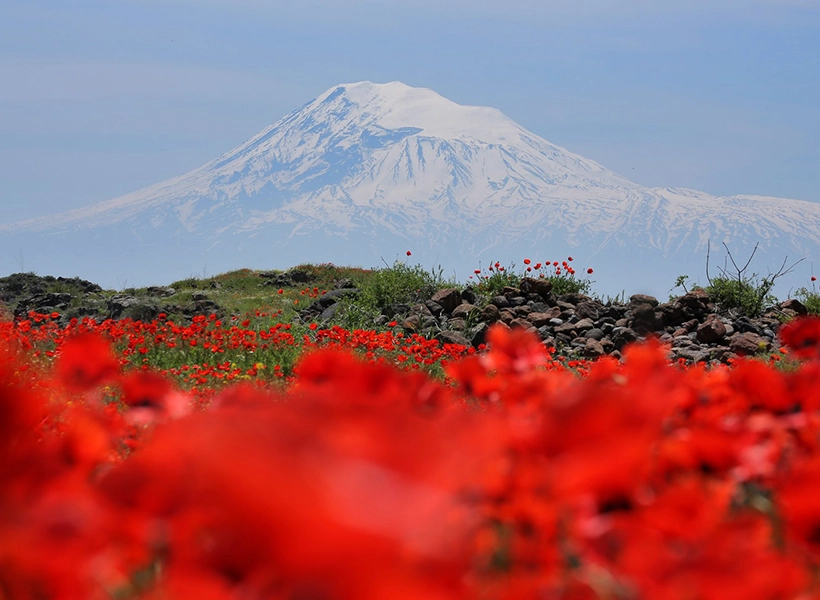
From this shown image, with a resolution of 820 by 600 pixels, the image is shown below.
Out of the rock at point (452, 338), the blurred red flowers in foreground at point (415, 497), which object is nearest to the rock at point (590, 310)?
the rock at point (452, 338)

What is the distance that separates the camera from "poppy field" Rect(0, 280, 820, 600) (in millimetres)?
609

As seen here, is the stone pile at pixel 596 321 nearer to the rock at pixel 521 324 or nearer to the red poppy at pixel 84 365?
the rock at pixel 521 324

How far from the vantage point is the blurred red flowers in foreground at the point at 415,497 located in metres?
0.61

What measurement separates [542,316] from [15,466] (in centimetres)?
998

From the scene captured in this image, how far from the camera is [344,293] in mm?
12742

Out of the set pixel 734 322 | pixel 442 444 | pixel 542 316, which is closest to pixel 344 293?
pixel 542 316

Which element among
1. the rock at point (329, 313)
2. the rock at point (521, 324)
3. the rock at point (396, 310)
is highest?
the rock at point (521, 324)

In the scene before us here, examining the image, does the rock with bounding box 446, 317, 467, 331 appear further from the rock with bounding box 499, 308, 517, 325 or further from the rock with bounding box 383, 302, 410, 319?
the rock with bounding box 383, 302, 410, 319

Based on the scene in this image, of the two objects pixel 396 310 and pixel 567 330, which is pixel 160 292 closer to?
pixel 396 310

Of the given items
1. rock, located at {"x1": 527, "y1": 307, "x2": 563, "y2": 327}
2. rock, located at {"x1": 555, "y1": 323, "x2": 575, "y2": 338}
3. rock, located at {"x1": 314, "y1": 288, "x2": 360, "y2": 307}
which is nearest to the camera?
rock, located at {"x1": 555, "y1": 323, "x2": 575, "y2": 338}

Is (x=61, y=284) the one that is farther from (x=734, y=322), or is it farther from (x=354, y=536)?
(x=354, y=536)

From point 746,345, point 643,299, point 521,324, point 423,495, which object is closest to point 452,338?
point 521,324

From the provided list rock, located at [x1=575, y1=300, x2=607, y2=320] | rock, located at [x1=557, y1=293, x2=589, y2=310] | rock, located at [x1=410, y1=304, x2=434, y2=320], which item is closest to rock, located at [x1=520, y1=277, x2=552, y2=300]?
rock, located at [x1=557, y1=293, x2=589, y2=310]

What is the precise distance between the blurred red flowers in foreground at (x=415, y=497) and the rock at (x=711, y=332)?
9.20m
